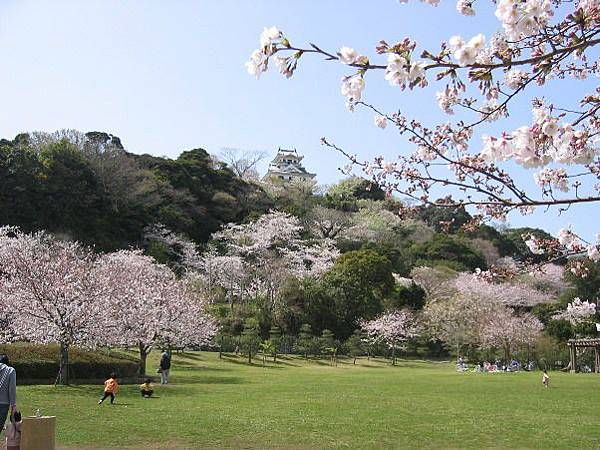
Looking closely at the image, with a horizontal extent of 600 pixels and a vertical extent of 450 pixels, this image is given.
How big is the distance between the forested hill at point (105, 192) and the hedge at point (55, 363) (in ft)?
69.2

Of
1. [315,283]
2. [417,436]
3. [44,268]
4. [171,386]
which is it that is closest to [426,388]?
[171,386]

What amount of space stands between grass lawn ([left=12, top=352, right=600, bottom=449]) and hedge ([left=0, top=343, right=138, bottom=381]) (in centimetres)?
216

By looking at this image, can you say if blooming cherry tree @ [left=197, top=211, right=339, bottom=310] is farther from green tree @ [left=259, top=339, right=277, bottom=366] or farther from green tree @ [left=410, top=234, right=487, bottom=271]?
green tree @ [left=410, top=234, right=487, bottom=271]

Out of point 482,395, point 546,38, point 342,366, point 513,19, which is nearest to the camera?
point 513,19

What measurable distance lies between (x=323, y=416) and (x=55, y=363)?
12.0 m

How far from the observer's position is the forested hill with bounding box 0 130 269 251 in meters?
42.4

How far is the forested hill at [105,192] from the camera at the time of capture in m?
42.4

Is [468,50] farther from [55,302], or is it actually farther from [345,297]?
[345,297]

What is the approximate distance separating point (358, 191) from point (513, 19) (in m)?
69.6

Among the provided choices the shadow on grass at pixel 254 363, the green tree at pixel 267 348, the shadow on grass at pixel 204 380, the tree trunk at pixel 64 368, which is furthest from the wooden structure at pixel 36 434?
the green tree at pixel 267 348

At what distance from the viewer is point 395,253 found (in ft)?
175

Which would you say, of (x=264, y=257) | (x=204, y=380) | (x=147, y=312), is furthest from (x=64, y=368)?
(x=264, y=257)

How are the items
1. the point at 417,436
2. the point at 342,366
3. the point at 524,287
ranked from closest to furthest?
the point at 417,436, the point at 342,366, the point at 524,287

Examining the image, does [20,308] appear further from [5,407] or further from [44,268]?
[5,407]
